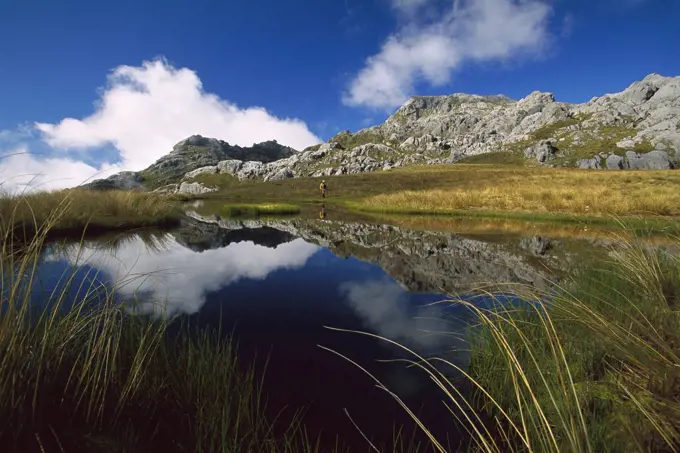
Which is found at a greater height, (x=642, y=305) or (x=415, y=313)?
(x=642, y=305)

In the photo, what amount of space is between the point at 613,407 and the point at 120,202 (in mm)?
19291

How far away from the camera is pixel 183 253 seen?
38.0 ft

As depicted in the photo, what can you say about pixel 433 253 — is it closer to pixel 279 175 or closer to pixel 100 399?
pixel 100 399

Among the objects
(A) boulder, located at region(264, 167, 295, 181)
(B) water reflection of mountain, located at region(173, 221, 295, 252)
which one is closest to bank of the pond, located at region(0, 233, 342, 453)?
(B) water reflection of mountain, located at region(173, 221, 295, 252)

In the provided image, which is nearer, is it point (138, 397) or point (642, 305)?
point (138, 397)

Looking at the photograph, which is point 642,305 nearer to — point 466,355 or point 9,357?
point 466,355

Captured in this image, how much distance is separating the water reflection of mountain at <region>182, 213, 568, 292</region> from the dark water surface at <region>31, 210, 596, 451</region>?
0.06m

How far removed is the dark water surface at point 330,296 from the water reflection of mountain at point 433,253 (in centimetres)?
6

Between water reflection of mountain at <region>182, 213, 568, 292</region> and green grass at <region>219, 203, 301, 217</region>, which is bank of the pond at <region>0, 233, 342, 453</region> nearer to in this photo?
water reflection of mountain at <region>182, 213, 568, 292</region>

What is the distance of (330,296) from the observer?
7926 mm

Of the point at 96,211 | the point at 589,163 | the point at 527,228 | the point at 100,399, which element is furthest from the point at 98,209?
the point at 589,163

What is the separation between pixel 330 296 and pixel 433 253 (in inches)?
236

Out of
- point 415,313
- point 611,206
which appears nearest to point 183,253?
point 415,313

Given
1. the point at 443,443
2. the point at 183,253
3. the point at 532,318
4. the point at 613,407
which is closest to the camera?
the point at 613,407
